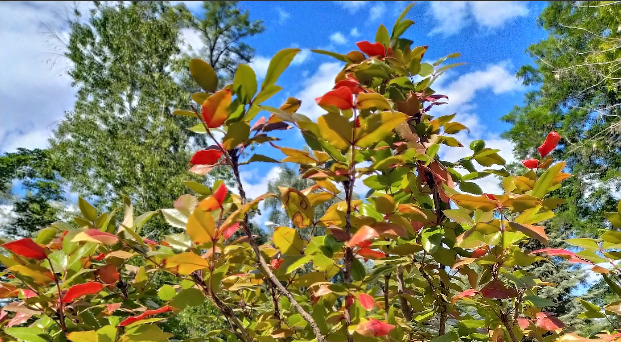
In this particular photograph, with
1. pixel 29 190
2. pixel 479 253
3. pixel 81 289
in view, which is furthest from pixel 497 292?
pixel 29 190

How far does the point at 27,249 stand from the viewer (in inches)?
23.1

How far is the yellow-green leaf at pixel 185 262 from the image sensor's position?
48 cm

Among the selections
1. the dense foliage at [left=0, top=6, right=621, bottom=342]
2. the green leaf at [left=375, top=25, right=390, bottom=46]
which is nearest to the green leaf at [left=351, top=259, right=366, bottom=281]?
the dense foliage at [left=0, top=6, right=621, bottom=342]

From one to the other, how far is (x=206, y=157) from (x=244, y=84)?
0.39 feet

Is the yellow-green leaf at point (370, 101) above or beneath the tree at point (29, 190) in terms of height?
beneath

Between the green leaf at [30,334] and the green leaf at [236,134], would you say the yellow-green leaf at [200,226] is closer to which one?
the green leaf at [236,134]

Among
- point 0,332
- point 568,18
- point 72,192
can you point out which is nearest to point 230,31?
point 72,192

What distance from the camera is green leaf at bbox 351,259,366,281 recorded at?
1.84ft

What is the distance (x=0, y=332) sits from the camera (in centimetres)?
81

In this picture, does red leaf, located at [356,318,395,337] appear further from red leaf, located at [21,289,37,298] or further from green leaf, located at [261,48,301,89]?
red leaf, located at [21,289,37,298]

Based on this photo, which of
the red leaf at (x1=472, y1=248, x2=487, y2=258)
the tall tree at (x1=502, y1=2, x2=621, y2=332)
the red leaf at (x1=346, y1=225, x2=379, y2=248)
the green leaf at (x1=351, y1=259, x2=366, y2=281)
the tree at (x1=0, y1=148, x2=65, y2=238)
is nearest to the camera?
the red leaf at (x1=346, y1=225, x2=379, y2=248)

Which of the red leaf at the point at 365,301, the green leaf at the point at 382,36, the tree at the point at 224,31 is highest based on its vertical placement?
the tree at the point at 224,31

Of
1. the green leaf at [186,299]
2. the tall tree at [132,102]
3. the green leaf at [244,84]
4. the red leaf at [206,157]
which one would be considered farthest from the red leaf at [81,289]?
the tall tree at [132,102]

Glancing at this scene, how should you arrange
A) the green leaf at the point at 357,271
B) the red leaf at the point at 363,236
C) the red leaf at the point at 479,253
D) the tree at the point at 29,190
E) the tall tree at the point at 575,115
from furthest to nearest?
the tree at the point at 29,190 < the tall tree at the point at 575,115 < the red leaf at the point at 479,253 < the green leaf at the point at 357,271 < the red leaf at the point at 363,236
